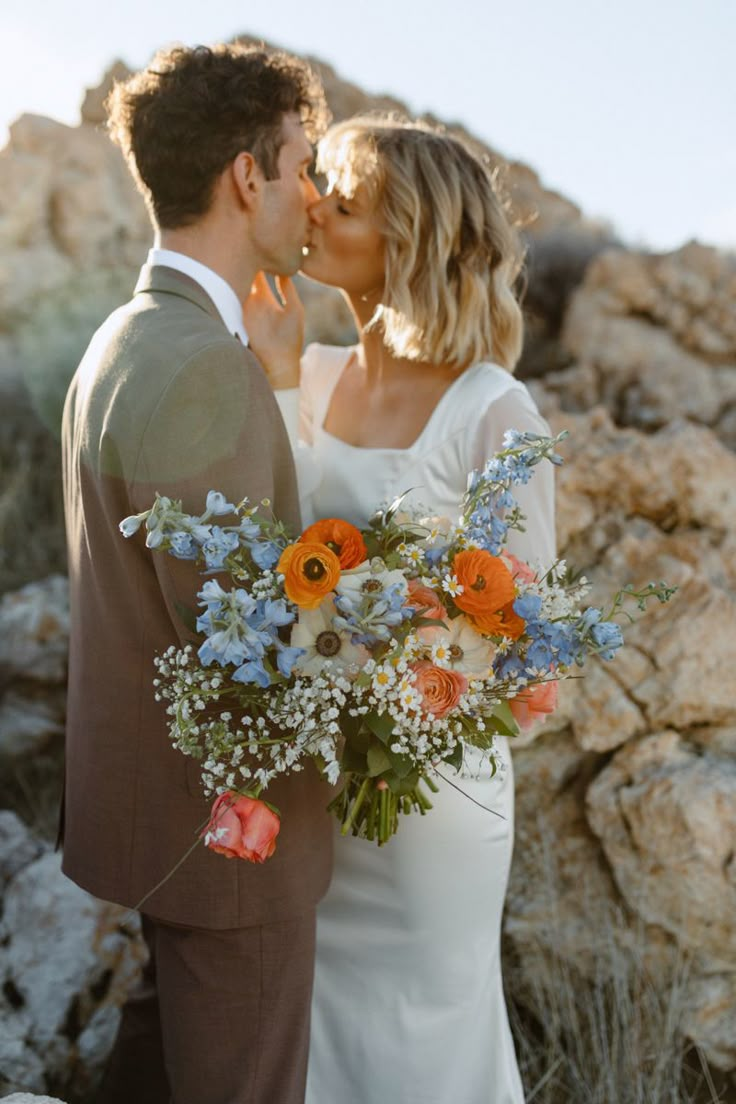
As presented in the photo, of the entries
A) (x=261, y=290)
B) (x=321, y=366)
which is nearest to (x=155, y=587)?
(x=261, y=290)

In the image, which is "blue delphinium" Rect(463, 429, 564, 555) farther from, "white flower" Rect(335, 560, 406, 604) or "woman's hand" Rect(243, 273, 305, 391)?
"woman's hand" Rect(243, 273, 305, 391)

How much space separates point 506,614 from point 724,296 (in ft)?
14.2

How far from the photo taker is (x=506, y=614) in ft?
6.00

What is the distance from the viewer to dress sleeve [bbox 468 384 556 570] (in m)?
2.61

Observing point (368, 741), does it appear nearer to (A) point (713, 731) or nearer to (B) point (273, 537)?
(B) point (273, 537)

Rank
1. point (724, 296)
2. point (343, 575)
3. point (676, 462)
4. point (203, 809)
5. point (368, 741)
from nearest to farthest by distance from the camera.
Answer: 1. point (343, 575)
2. point (368, 741)
3. point (203, 809)
4. point (676, 462)
5. point (724, 296)

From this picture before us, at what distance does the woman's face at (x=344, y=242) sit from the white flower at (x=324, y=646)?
1566 millimetres

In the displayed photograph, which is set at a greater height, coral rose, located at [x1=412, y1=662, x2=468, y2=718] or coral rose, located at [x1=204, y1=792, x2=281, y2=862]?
coral rose, located at [x1=412, y1=662, x2=468, y2=718]

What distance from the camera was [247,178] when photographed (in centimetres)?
248

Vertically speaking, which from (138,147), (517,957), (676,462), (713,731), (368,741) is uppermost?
(138,147)

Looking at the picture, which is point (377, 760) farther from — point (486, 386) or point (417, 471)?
point (486, 386)

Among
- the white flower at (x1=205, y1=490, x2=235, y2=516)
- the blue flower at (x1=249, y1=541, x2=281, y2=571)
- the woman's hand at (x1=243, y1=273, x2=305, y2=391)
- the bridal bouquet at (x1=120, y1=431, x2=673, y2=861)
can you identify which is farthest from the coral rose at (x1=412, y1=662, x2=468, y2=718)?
the woman's hand at (x1=243, y1=273, x2=305, y2=391)

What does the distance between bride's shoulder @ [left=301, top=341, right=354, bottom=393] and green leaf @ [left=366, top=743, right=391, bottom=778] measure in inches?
69.4

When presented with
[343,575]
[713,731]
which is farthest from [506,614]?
[713,731]
